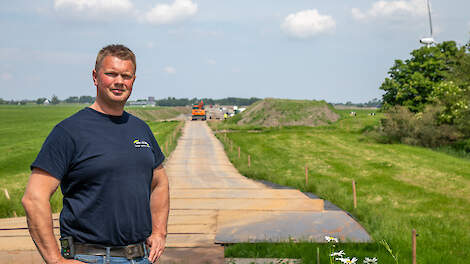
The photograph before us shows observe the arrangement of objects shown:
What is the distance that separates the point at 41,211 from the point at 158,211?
105 cm

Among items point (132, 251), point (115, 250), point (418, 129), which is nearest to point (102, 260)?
point (115, 250)

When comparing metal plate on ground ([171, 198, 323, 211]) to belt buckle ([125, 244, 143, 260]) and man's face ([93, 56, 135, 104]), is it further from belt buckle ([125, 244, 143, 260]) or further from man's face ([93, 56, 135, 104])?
man's face ([93, 56, 135, 104])

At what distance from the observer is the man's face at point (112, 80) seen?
317cm

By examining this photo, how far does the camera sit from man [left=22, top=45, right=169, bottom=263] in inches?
113

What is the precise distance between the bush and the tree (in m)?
2.17

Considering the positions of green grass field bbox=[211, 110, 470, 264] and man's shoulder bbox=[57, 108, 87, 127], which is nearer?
man's shoulder bbox=[57, 108, 87, 127]

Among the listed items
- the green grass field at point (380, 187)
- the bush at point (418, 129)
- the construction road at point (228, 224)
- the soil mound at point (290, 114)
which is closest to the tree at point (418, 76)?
the bush at point (418, 129)

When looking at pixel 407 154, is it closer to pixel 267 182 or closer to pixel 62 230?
pixel 267 182

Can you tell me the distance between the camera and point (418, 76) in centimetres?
3875

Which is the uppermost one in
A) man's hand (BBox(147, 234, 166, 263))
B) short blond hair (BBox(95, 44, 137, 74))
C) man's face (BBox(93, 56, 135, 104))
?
short blond hair (BBox(95, 44, 137, 74))

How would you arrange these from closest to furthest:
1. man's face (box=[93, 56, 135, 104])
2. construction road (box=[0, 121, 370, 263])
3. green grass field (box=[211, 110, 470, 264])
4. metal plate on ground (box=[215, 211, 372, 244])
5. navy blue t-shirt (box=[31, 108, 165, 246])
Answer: navy blue t-shirt (box=[31, 108, 165, 246])
man's face (box=[93, 56, 135, 104])
construction road (box=[0, 121, 370, 263])
green grass field (box=[211, 110, 470, 264])
metal plate on ground (box=[215, 211, 372, 244])

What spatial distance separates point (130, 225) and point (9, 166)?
1088 inches

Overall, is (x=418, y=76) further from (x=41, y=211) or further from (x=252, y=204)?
(x=41, y=211)

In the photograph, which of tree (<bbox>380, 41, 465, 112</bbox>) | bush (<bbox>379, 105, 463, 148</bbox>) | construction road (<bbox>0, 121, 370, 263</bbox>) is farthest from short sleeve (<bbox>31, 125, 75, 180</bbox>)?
tree (<bbox>380, 41, 465, 112</bbox>)
